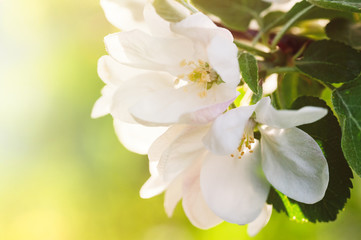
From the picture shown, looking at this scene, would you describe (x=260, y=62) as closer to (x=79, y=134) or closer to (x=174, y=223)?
(x=174, y=223)

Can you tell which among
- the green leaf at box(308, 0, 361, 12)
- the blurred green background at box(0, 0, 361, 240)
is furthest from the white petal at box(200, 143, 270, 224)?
the blurred green background at box(0, 0, 361, 240)

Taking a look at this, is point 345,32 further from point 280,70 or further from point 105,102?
point 105,102

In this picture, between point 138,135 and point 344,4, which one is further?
point 138,135

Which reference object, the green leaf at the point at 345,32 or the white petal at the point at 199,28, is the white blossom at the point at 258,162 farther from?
the green leaf at the point at 345,32

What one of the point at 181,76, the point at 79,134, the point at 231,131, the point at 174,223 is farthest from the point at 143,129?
the point at 79,134

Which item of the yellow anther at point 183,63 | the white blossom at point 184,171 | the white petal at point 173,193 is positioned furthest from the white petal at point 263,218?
the yellow anther at point 183,63

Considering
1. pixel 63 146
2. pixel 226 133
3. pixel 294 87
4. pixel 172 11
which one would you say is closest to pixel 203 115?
pixel 226 133
